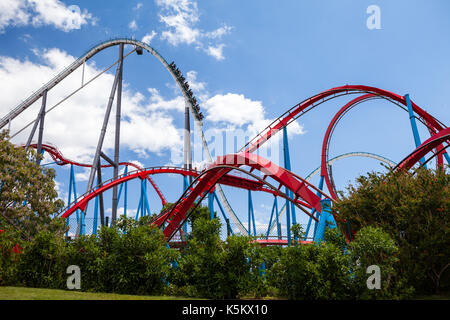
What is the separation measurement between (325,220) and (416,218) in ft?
6.69

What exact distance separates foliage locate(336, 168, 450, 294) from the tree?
43.5 feet

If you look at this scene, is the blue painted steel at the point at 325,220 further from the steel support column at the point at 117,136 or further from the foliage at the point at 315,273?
the steel support column at the point at 117,136

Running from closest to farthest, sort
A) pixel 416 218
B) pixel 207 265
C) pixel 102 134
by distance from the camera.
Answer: pixel 207 265, pixel 416 218, pixel 102 134

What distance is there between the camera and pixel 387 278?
6.83 meters

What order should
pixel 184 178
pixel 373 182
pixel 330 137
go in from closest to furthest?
pixel 373 182
pixel 330 137
pixel 184 178

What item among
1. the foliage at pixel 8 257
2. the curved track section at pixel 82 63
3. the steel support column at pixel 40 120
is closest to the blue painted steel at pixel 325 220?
the foliage at pixel 8 257

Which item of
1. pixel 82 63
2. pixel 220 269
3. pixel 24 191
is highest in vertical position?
pixel 82 63

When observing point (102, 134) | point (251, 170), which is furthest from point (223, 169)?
point (102, 134)

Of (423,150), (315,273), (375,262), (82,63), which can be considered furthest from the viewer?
(82,63)

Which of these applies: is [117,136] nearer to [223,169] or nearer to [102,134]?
[102,134]

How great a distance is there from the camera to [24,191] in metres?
16.5
